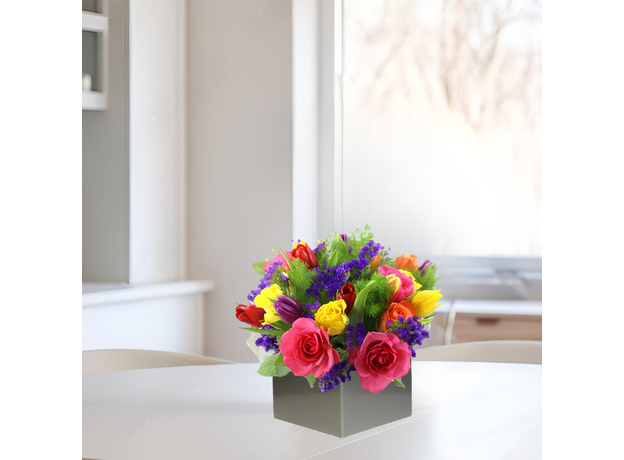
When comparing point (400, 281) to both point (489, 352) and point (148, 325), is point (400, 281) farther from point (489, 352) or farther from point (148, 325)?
point (489, 352)

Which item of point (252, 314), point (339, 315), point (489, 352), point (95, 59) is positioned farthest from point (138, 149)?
point (489, 352)

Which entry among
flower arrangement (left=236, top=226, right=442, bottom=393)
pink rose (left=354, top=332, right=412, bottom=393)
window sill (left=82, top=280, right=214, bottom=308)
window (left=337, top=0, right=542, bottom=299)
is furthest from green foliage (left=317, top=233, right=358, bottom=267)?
window (left=337, top=0, right=542, bottom=299)

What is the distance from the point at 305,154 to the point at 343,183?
0.41ft

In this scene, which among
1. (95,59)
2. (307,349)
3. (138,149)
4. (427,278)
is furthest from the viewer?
(138,149)

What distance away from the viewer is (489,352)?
54.5 inches

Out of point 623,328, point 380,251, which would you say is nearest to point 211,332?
point 380,251

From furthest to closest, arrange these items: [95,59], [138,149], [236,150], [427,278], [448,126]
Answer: [448,126], [236,150], [138,149], [95,59], [427,278]

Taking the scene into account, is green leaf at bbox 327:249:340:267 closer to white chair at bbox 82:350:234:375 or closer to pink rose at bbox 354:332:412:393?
pink rose at bbox 354:332:412:393

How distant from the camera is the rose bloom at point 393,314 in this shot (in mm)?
604

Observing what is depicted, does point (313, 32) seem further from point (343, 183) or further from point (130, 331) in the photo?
point (130, 331)

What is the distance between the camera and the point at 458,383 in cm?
98

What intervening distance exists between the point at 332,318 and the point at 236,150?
810 mm

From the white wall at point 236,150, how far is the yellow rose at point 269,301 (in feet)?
2.10

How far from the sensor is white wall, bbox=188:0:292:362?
1.28m
